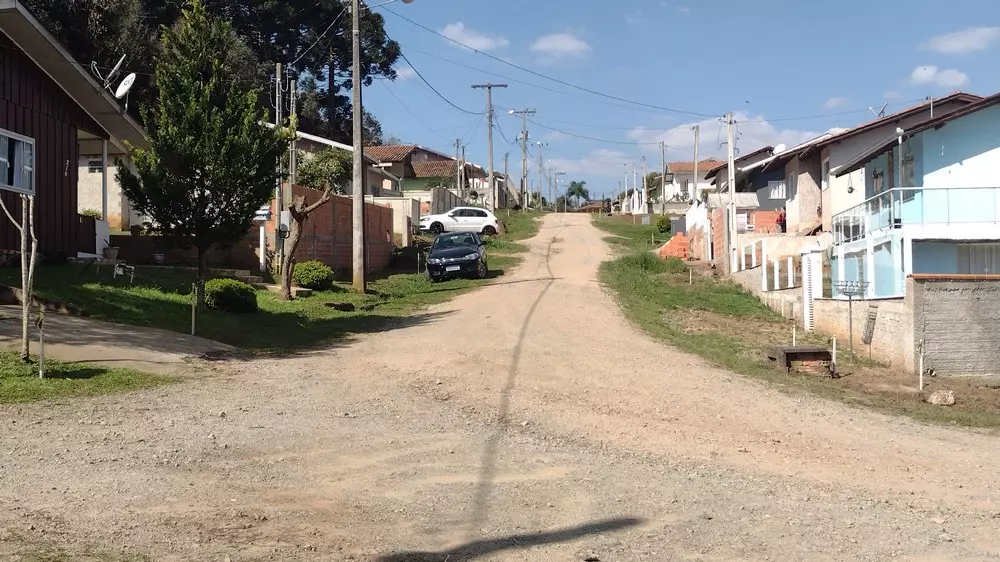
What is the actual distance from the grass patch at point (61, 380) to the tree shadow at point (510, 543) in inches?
238

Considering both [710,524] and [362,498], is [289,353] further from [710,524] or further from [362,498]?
[710,524]

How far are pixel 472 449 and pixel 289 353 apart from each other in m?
7.18

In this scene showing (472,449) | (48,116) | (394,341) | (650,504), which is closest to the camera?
(650,504)

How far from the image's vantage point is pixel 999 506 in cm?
714

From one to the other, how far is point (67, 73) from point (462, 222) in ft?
84.8

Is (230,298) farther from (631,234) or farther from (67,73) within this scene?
(631,234)

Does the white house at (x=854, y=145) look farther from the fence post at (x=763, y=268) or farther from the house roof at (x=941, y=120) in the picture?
the fence post at (x=763, y=268)

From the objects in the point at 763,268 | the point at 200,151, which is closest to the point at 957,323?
the point at 763,268

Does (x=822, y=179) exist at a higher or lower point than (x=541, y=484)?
higher

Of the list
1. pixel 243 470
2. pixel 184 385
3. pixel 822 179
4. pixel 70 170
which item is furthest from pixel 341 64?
pixel 243 470

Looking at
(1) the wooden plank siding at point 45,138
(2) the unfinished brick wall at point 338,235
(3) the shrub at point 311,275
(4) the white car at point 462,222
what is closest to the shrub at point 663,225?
(4) the white car at point 462,222

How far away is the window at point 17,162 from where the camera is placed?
58.4ft

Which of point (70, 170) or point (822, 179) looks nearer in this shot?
point (70, 170)

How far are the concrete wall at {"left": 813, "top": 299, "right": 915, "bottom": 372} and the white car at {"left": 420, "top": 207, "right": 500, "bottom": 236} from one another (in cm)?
2618
